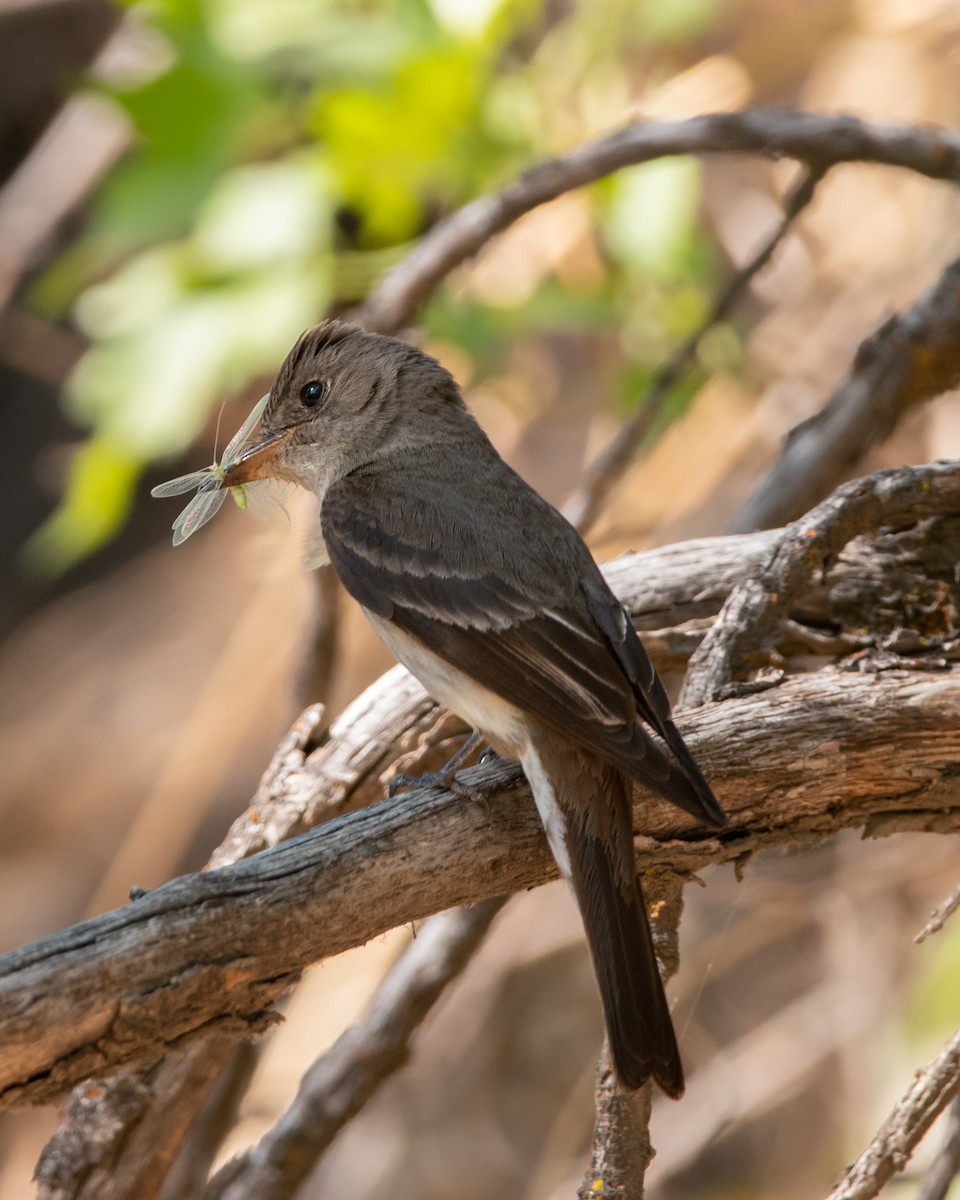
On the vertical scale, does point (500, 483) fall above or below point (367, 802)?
above

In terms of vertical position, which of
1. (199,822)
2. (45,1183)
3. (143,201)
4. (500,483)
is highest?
(143,201)

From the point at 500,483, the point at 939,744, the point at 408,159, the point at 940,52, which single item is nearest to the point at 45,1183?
the point at 500,483

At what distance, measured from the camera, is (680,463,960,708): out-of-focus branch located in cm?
285

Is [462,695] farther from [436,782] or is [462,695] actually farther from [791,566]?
[791,566]

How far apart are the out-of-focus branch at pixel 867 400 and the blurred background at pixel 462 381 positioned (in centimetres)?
67

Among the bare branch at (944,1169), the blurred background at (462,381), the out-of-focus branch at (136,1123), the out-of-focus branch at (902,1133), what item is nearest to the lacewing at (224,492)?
the out-of-focus branch at (136,1123)

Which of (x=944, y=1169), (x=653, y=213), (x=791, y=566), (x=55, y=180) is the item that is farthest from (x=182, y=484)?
(x=55, y=180)

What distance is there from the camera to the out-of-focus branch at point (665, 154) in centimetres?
385

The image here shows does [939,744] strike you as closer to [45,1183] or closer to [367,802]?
[367,802]

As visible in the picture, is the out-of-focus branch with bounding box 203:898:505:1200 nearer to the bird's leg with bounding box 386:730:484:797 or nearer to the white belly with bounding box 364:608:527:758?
the bird's leg with bounding box 386:730:484:797

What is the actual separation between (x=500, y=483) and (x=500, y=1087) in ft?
12.1

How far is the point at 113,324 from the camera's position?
4621 millimetres

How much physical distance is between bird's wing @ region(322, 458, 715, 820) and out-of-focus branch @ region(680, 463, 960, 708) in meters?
0.26

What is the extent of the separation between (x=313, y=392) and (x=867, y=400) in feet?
5.09
